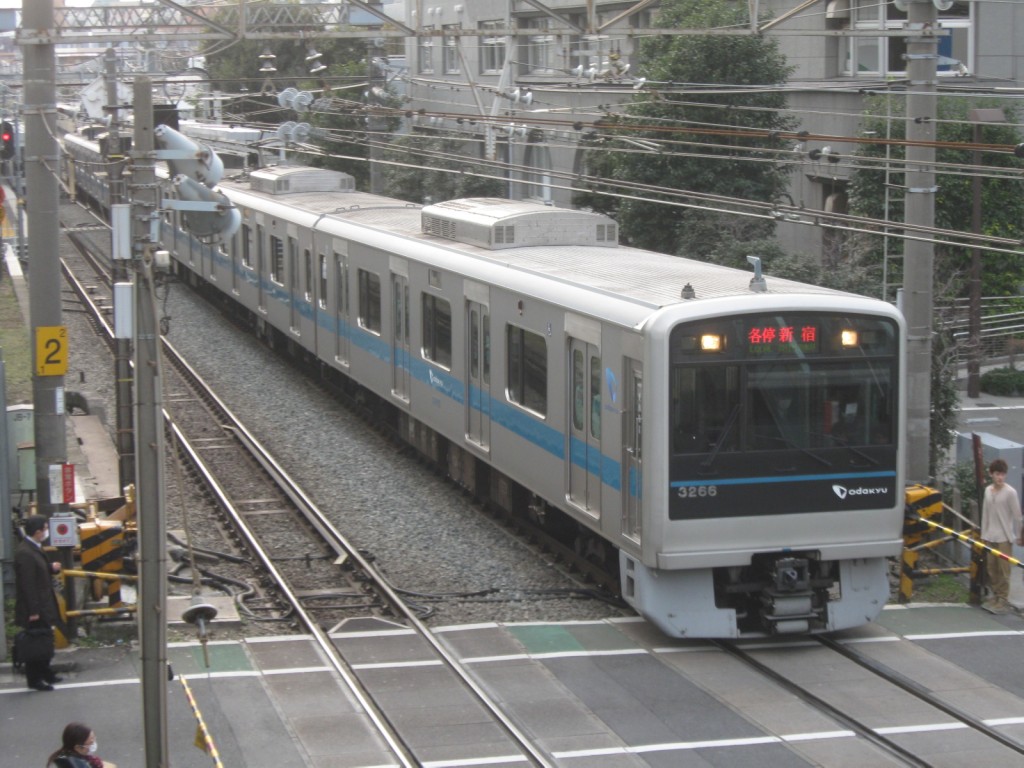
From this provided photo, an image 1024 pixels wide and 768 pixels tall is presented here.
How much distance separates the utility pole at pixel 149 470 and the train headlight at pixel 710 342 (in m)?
3.93

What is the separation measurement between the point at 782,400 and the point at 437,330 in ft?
18.1

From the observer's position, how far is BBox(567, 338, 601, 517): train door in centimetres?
1096

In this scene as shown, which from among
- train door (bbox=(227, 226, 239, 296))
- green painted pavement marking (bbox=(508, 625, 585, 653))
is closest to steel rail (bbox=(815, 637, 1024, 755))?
green painted pavement marking (bbox=(508, 625, 585, 653))

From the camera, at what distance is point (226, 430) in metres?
18.4

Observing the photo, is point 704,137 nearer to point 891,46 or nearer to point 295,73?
point 891,46

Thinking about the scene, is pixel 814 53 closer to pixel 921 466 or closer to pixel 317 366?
pixel 317 366

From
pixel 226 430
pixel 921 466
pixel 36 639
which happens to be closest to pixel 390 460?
pixel 226 430

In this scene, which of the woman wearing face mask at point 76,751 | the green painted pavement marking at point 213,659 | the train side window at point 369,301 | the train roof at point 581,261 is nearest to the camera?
the woman wearing face mask at point 76,751

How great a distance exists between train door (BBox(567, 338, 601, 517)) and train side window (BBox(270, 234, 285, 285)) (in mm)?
11146

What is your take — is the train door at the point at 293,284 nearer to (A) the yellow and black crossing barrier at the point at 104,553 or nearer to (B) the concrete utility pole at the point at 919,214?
(A) the yellow and black crossing barrier at the point at 104,553

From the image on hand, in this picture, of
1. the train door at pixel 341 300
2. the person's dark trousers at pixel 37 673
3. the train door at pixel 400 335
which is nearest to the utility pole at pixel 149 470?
the person's dark trousers at pixel 37 673

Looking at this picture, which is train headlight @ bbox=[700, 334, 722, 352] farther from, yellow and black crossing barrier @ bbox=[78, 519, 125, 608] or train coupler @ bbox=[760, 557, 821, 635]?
yellow and black crossing barrier @ bbox=[78, 519, 125, 608]

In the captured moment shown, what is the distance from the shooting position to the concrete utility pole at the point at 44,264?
11031mm

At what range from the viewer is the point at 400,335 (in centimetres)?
1622
